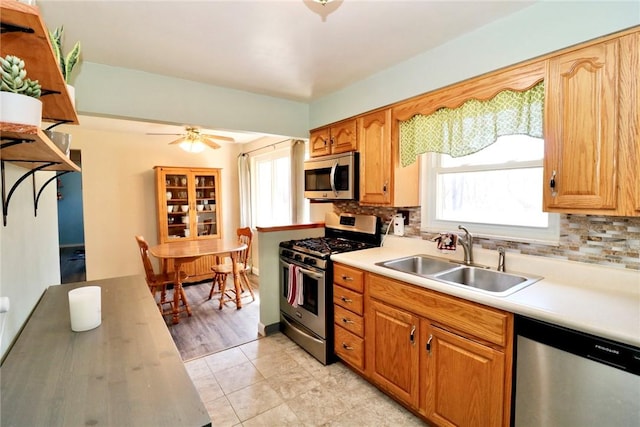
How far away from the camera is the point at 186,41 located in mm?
1956

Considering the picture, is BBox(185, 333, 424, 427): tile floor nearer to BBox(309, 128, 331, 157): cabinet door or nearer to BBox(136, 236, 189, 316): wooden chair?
BBox(136, 236, 189, 316): wooden chair

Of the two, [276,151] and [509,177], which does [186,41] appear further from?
[276,151]

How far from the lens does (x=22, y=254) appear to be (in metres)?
1.31

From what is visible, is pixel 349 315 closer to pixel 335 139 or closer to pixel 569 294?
pixel 569 294

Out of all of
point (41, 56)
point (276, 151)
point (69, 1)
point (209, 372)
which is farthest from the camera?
point (276, 151)

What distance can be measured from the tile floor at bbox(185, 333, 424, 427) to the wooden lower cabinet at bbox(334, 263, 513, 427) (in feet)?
0.44

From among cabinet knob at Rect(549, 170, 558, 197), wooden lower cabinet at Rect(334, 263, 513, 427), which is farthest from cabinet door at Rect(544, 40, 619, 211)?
wooden lower cabinet at Rect(334, 263, 513, 427)

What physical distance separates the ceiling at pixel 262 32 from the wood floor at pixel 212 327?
240 cm

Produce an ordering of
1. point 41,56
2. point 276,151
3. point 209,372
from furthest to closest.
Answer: point 276,151 → point 209,372 → point 41,56

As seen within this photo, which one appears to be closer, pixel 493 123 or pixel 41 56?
pixel 41 56

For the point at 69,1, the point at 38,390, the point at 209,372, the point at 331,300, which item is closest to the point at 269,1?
the point at 69,1

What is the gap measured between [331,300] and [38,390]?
1.89 meters

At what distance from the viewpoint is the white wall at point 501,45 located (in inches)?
55.5

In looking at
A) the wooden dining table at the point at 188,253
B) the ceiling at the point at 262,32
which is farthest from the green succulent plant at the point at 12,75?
the wooden dining table at the point at 188,253
